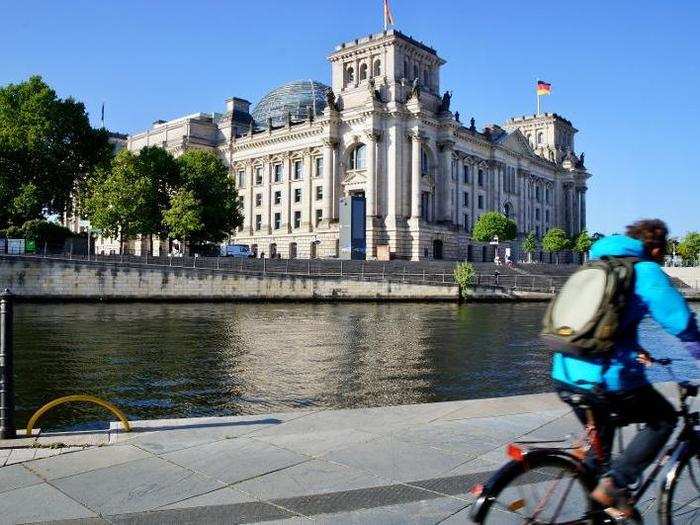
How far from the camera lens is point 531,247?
101 metres

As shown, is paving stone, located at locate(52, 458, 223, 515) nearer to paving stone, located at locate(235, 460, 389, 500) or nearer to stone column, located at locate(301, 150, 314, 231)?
paving stone, located at locate(235, 460, 389, 500)

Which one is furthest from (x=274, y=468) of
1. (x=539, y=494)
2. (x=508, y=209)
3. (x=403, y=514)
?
(x=508, y=209)

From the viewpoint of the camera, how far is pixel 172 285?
52.3 meters

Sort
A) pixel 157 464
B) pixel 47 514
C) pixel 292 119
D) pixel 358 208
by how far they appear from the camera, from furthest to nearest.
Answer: pixel 292 119
pixel 358 208
pixel 157 464
pixel 47 514

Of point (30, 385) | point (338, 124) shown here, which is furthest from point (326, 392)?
point (338, 124)

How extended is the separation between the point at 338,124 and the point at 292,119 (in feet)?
55.5

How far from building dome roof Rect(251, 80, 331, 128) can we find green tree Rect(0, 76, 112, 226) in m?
44.5

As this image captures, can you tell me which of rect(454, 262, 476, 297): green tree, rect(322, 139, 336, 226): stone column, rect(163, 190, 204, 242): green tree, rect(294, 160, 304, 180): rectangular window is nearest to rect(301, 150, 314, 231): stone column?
rect(294, 160, 304, 180): rectangular window

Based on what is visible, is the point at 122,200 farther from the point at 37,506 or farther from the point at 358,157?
the point at 37,506

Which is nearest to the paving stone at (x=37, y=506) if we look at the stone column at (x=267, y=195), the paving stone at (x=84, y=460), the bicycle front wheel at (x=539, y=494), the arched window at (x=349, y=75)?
the paving stone at (x=84, y=460)

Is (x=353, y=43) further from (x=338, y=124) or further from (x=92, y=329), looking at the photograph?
(x=92, y=329)

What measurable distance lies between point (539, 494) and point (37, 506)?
4.24 meters

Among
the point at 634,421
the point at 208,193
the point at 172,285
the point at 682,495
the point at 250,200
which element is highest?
the point at 250,200

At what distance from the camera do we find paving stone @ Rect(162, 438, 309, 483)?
652cm
